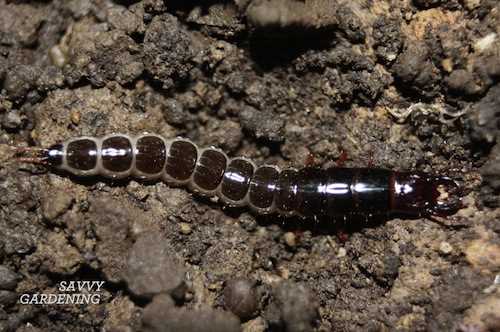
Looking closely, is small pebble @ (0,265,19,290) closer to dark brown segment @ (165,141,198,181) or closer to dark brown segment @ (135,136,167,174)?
dark brown segment @ (135,136,167,174)

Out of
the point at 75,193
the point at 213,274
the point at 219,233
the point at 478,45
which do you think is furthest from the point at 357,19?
the point at 75,193

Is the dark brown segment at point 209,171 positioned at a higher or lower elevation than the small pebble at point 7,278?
higher

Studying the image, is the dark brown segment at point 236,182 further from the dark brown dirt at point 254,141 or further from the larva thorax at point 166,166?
the dark brown dirt at point 254,141

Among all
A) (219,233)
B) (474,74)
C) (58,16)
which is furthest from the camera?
(58,16)

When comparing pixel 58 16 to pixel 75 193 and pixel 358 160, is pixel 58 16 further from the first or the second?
pixel 358 160

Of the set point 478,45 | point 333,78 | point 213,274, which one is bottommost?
point 213,274

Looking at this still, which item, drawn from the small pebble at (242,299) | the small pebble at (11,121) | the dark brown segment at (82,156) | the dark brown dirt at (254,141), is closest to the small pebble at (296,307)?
the dark brown dirt at (254,141)

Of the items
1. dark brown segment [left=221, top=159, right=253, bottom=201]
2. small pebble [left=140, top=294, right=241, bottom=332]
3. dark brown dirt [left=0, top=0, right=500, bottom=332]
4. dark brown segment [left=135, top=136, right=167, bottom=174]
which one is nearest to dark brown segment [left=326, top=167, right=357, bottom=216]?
dark brown dirt [left=0, top=0, right=500, bottom=332]
